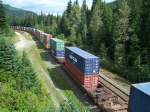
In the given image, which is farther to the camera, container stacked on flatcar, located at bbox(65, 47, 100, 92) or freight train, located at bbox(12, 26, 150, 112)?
container stacked on flatcar, located at bbox(65, 47, 100, 92)

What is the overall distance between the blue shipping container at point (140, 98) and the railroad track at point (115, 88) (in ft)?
31.3

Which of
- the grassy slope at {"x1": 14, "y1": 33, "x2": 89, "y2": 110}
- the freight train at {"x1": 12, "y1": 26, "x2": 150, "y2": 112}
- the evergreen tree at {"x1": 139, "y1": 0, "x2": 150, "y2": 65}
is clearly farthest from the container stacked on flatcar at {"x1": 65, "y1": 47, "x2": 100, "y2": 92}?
the evergreen tree at {"x1": 139, "y1": 0, "x2": 150, "y2": 65}

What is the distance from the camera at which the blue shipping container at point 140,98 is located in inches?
710

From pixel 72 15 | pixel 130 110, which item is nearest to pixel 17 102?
pixel 130 110

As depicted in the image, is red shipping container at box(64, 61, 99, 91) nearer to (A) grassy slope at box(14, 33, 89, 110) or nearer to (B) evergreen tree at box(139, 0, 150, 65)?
(A) grassy slope at box(14, 33, 89, 110)

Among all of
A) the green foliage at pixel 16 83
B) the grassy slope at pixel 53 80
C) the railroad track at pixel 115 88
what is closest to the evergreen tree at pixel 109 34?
the grassy slope at pixel 53 80

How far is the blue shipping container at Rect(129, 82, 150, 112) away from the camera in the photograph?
18030 millimetres

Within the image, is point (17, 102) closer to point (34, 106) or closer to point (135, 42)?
point (34, 106)

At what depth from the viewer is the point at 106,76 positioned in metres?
42.6

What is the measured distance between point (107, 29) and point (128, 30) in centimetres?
1242

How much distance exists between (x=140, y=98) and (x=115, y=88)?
53.9 ft

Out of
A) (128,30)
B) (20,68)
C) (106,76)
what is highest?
(128,30)

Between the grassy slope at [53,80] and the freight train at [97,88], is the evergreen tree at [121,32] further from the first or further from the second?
the grassy slope at [53,80]

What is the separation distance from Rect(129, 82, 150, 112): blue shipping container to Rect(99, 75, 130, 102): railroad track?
31.3 ft
